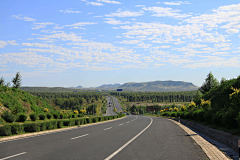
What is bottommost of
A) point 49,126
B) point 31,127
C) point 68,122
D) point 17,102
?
point 68,122

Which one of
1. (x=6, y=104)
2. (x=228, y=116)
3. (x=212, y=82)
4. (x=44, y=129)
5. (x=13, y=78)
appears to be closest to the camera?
(x=228, y=116)

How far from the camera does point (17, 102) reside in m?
38.2

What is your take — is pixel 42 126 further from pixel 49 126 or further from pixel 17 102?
pixel 17 102

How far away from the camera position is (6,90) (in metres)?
40.7

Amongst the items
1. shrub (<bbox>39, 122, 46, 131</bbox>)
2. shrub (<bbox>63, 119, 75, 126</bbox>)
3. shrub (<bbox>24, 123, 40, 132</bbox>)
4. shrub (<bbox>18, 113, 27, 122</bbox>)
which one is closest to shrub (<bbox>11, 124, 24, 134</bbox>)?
shrub (<bbox>24, 123, 40, 132</bbox>)

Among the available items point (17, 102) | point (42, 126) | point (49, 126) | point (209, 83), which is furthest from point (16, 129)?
point (209, 83)

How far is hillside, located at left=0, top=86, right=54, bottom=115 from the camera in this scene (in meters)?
34.6

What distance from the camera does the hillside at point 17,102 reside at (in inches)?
1363

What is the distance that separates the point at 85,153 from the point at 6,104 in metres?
31.8

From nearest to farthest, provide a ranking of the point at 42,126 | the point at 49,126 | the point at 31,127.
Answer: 1. the point at 31,127
2. the point at 42,126
3. the point at 49,126

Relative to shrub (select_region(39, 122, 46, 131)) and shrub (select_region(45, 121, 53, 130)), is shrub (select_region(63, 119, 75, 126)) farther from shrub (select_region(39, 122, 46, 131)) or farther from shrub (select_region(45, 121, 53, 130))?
shrub (select_region(39, 122, 46, 131))

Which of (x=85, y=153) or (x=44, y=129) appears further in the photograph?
(x=44, y=129)

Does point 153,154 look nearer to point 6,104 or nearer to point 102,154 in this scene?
point 102,154

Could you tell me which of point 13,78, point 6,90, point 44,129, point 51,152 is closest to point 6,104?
A: point 6,90
